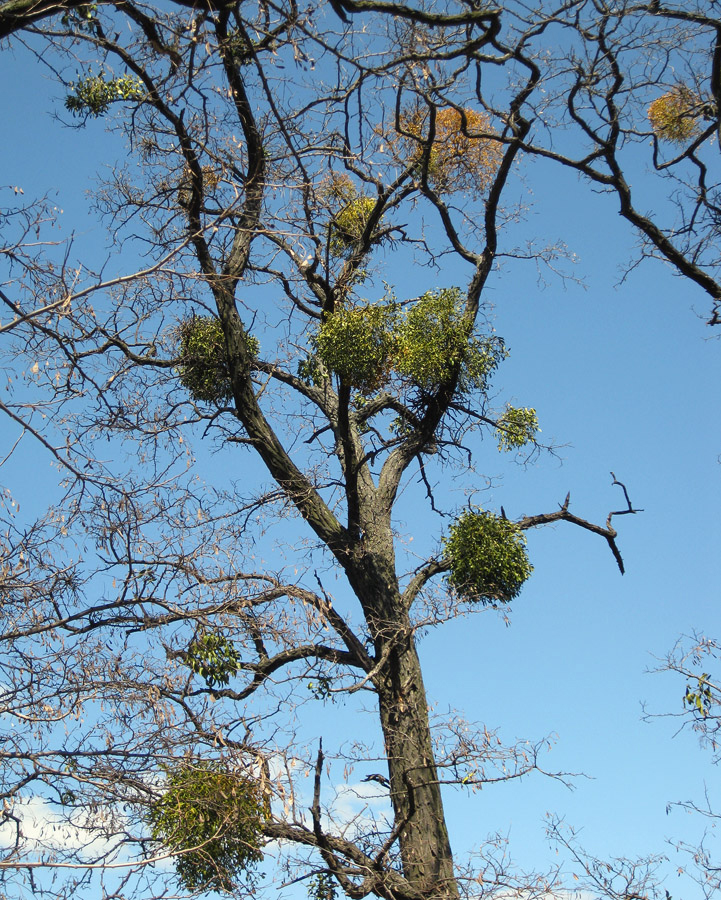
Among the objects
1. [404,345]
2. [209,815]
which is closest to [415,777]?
[209,815]

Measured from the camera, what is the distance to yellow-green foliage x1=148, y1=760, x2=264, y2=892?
5922 mm

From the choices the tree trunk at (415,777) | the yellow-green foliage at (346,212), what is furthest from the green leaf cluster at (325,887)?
the yellow-green foliage at (346,212)

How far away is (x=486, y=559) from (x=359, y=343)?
1962mm

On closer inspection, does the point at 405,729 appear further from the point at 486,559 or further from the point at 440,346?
the point at 440,346

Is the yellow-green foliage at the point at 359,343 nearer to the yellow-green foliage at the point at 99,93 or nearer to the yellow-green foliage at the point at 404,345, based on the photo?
the yellow-green foliage at the point at 404,345

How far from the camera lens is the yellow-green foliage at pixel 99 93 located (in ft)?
26.3

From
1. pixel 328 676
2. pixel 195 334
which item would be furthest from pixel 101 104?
pixel 328 676

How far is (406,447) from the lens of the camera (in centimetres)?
884

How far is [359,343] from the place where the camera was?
306 inches

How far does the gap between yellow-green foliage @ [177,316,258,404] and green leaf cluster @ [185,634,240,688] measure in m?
2.49

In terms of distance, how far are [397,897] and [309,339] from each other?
4720 mm

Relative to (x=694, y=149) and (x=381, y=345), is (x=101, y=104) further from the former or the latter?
(x=694, y=149)

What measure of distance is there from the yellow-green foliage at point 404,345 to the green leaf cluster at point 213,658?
2.31 metres

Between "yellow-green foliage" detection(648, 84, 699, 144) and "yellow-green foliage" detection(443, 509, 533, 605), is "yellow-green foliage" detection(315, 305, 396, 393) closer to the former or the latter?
"yellow-green foliage" detection(443, 509, 533, 605)
